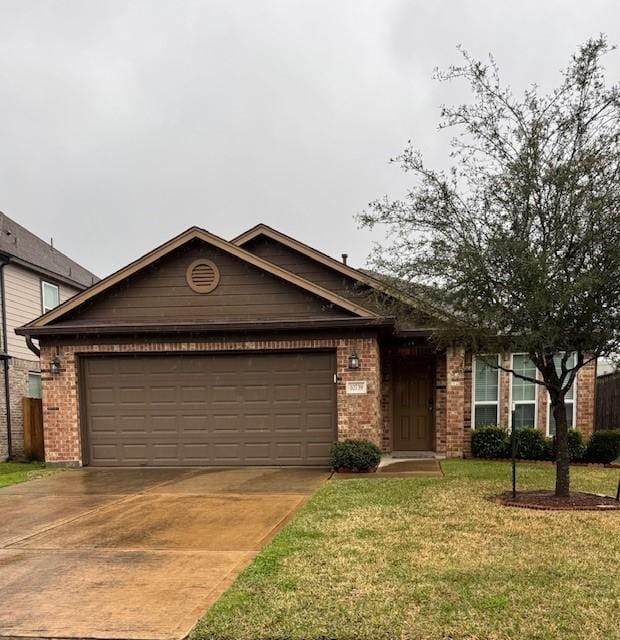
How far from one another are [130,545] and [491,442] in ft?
27.2

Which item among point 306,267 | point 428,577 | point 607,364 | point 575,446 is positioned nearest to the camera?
point 428,577

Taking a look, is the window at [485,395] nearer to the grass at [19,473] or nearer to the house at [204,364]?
the house at [204,364]

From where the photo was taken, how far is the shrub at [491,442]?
38.4 feet

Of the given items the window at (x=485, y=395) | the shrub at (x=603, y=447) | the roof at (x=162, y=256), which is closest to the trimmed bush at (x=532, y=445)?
the window at (x=485, y=395)

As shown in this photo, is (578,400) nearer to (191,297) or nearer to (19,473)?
(191,297)

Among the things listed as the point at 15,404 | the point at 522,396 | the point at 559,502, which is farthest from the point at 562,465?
the point at 15,404

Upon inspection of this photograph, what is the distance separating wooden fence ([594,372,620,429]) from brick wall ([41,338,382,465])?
7.48 metres

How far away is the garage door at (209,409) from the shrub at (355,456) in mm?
655

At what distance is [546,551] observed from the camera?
5.18 meters

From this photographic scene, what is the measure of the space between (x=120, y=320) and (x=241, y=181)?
1474 cm

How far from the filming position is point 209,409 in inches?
438

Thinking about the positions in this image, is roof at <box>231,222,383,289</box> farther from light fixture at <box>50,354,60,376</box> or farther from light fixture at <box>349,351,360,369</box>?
light fixture at <box>50,354,60,376</box>

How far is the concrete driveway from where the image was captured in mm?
4062

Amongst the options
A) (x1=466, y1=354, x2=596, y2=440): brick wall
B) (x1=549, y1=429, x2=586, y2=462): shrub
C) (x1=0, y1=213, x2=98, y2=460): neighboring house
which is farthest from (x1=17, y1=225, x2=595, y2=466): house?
(x1=0, y1=213, x2=98, y2=460): neighboring house
